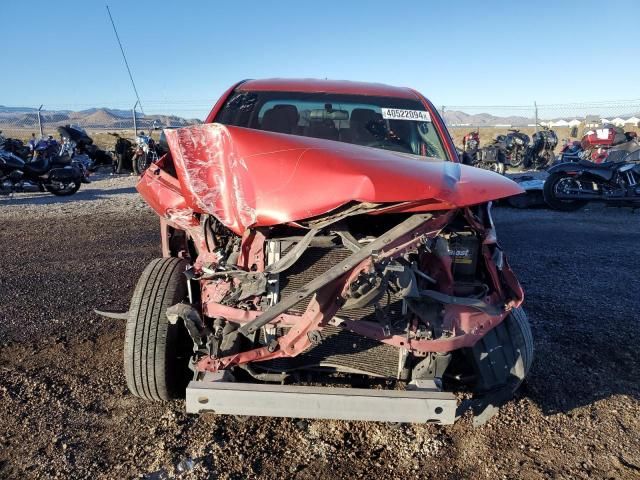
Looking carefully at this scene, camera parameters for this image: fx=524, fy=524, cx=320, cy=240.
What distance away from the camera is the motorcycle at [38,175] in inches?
420

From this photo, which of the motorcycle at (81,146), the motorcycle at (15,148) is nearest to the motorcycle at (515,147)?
the motorcycle at (81,146)

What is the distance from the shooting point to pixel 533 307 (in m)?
4.76

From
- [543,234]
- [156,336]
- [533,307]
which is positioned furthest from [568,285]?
[156,336]

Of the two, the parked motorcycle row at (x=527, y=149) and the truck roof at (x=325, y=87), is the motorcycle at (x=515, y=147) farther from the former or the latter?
the truck roof at (x=325, y=87)

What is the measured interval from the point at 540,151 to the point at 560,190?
912 cm

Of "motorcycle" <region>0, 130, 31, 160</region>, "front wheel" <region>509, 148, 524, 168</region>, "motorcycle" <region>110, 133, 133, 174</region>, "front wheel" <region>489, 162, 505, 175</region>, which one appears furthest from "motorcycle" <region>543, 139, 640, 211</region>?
"motorcycle" <region>110, 133, 133, 174</region>

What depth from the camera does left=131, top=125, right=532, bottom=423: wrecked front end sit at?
224 centimetres

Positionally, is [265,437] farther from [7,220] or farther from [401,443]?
[7,220]

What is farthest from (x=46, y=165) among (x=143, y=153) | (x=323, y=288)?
(x=323, y=288)

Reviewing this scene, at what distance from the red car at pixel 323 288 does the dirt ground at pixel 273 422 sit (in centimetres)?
26

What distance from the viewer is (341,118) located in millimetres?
3943

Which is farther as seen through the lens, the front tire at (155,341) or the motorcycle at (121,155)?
the motorcycle at (121,155)

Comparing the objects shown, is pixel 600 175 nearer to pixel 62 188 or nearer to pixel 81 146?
pixel 62 188

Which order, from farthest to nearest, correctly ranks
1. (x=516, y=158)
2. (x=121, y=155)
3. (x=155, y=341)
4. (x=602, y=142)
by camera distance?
(x=516, y=158)
(x=121, y=155)
(x=602, y=142)
(x=155, y=341)
